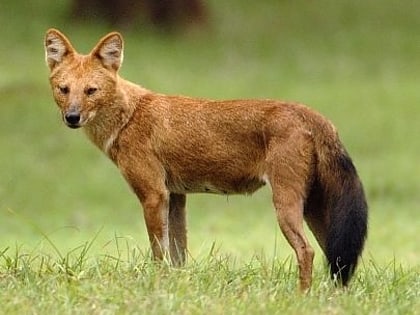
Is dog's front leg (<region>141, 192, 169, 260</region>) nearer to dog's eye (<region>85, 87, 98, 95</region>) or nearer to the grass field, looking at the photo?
the grass field

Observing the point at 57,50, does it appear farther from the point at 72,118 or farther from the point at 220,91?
the point at 220,91

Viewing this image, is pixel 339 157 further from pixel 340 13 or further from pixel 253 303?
pixel 340 13

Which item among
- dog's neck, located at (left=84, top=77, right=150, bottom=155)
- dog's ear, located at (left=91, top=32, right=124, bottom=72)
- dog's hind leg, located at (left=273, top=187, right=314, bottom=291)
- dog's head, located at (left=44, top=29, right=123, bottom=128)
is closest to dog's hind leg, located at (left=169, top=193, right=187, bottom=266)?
dog's neck, located at (left=84, top=77, right=150, bottom=155)

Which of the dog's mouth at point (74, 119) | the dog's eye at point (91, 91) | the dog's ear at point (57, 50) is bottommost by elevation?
the dog's mouth at point (74, 119)

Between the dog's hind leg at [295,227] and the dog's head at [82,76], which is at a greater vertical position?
the dog's head at [82,76]

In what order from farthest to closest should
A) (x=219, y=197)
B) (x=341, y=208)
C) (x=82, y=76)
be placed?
(x=219, y=197), (x=82, y=76), (x=341, y=208)

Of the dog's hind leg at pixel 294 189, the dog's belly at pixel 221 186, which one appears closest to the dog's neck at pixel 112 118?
the dog's belly at pixel 221 186

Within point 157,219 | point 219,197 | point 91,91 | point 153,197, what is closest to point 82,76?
point 91,91

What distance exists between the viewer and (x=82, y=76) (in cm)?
801

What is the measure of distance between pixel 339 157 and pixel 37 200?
348 inches

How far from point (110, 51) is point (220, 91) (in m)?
12.9

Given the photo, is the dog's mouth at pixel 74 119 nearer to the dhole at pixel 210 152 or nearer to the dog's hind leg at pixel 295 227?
the dhole at pixel 210 152

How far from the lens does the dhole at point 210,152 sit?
742 centimetres

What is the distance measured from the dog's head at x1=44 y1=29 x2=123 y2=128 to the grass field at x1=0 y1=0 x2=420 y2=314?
81 cm
